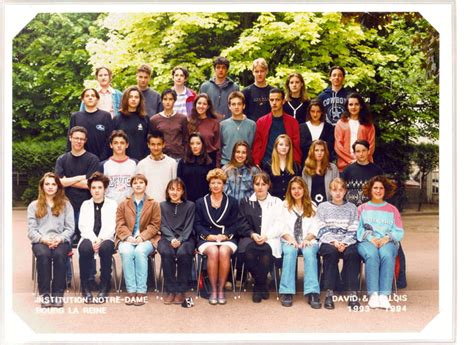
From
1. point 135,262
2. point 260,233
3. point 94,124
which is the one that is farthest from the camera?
point 94,124

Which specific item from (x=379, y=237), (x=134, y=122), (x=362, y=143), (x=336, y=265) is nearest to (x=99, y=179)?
(x=134, y=122)

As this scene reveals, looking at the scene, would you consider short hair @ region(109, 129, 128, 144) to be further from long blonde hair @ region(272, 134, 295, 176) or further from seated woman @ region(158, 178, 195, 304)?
long blonde hair @ region(272, 134, 295, 176)

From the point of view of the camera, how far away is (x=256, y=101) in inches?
427

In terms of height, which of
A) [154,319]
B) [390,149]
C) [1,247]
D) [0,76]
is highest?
[0,76]

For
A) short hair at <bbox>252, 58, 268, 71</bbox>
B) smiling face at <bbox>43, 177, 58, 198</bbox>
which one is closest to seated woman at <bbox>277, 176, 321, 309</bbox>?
short hair at <bbox>252, 58, 268, 71</bbox>

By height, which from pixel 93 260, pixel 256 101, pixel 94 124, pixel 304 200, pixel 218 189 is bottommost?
pixel 93 260

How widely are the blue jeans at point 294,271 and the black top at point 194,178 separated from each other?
0.95 meters

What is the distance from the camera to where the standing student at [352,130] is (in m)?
10.8

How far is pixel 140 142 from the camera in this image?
10789 mm

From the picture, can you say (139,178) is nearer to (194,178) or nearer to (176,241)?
(194,178)

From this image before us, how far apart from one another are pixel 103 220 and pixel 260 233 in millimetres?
1482

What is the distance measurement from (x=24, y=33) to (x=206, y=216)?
7.93 feet

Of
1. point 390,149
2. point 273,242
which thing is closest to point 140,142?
point 273,242
